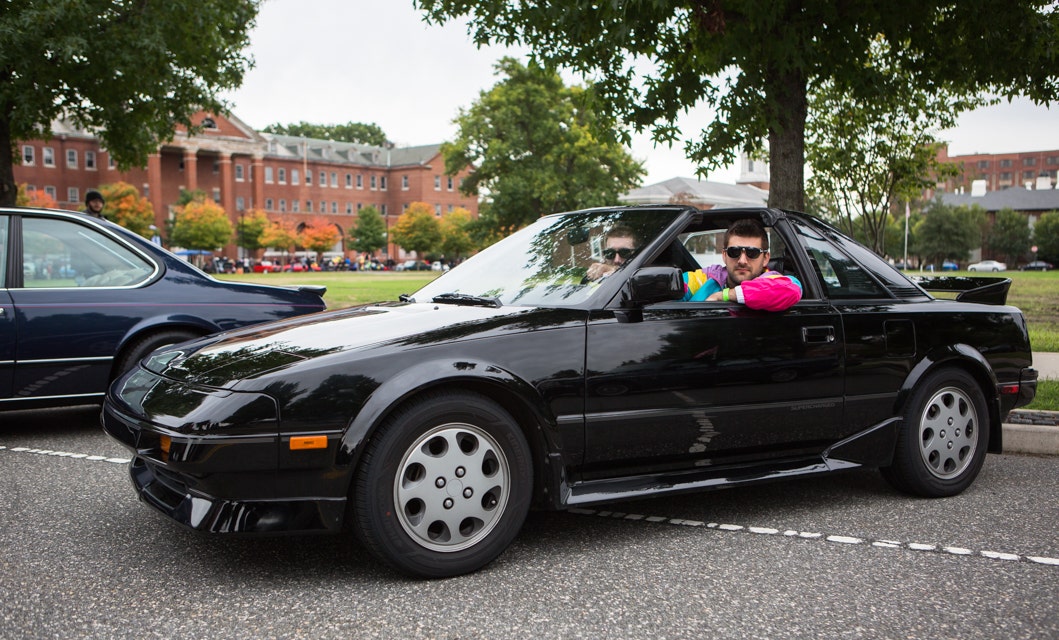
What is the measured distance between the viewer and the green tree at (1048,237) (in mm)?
103938

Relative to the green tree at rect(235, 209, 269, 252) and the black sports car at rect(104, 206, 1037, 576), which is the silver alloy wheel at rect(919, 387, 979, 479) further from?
the green tree at rect(235, 209, 269, 252)

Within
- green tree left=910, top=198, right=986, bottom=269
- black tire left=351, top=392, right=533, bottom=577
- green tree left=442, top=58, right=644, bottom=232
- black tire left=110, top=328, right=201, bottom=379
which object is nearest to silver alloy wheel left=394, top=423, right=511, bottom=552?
black tire left=351, top=392, right=533, bottom=577

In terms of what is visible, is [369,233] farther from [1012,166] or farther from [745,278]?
[1012,166]

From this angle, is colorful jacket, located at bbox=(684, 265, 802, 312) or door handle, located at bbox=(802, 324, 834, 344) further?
A: door handle, located at bbox=(802, 324, 834, 344)

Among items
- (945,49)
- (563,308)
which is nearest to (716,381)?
(563,308)

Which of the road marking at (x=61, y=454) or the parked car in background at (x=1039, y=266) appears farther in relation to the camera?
the parked car in background at (x=1039, y=266)

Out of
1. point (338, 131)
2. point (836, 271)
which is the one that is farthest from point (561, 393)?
point (338, 131)

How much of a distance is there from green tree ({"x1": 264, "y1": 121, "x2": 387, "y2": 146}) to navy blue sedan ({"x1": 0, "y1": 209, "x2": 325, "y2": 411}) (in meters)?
125

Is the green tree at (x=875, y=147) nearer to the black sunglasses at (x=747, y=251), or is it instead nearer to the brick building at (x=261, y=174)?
the black sunglasses at (x=747, y=251)

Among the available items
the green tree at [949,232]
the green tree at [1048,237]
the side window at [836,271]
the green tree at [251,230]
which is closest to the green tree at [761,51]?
the side window at [836,271]

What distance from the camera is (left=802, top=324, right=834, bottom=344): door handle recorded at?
427cm

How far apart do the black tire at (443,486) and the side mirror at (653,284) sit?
29.9 inches

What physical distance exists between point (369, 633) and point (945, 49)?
30.0 ft

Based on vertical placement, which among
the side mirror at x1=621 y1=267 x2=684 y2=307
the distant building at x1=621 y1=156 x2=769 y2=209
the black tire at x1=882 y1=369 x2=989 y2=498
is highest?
the distant building at x1=621 y1=156 x2=769 y2=209
